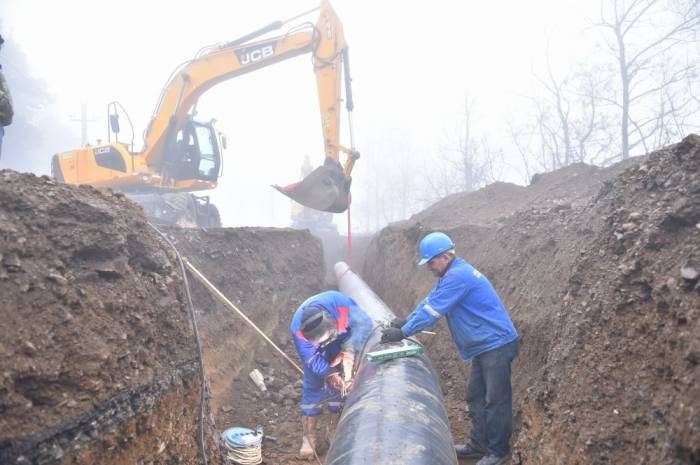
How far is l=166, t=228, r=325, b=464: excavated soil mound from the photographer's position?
527 cm

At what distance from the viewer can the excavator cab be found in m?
10.8

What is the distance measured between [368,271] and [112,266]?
10013 millimetres

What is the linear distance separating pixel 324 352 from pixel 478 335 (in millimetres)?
1518

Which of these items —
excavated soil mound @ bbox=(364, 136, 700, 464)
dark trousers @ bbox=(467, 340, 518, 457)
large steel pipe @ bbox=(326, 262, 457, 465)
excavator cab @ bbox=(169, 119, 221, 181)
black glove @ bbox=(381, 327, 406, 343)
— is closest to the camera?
excavated soil mound @ bbox=(364, 136, 700, 464)

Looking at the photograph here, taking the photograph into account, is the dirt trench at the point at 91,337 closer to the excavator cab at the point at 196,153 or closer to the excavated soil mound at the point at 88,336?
the excavated soil mound at the point at 88,336

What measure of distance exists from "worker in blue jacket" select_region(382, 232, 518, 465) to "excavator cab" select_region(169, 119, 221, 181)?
26.7 ft

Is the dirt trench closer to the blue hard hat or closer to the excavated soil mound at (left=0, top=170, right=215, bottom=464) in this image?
the excavated soil mound at (left=0, top=170, right=215, bottom=464)

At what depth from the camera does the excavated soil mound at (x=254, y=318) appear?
527 centimetres

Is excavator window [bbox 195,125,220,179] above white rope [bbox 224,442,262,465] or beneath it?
above

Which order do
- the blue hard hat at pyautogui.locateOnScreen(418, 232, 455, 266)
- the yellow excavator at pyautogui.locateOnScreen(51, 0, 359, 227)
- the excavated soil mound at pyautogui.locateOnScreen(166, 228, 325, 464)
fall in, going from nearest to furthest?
the blue hard hat at pyautogui.locateOnScreen(418, 232, 455, 266), the excavated soil mound at pyautogui.locateOnScreen(166, 228, 325, 464), the yellow excavator at pyautogui.locateOnScreen(51, 0, 359, 227)

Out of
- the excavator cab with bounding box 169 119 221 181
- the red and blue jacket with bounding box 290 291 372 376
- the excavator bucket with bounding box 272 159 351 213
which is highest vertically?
the excavator cab with bounding box 169 119 221 181

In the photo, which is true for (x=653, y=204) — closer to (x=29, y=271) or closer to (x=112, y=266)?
(x=112, y=266)

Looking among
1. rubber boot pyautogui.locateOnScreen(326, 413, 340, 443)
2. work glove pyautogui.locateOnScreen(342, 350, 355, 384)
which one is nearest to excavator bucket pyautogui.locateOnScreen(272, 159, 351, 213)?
work glove pyautogui.locateOnScreen(342, 350, 355, 384)

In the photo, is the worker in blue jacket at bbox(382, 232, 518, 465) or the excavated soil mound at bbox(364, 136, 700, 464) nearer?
the excavated soil mound at bbox(364, 136, 700, 464)
